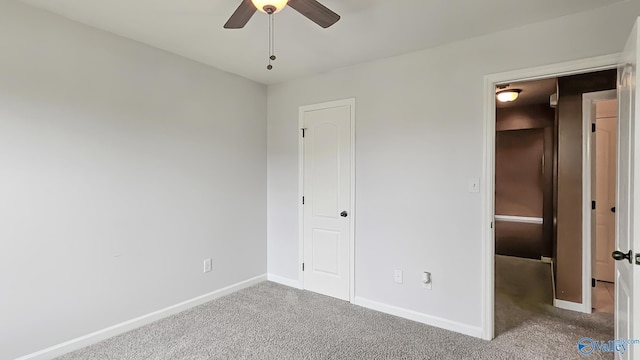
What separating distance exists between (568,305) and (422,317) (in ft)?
5.11

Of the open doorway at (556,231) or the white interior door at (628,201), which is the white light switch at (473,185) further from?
the open doorway at (556,231)

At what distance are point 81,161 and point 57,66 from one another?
69 centimetres

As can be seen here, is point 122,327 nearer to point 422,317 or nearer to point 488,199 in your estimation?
point 422,317

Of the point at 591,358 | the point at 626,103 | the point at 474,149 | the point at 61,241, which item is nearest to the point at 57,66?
the point at 61,241

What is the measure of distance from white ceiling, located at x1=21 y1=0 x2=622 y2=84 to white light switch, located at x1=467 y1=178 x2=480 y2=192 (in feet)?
3.88

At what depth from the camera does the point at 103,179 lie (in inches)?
101

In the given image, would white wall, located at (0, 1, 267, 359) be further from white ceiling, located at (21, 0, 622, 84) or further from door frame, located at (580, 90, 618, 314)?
door frame, located at (580, 90, 618, 314)

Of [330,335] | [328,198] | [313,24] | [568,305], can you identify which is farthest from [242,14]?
[568,305]

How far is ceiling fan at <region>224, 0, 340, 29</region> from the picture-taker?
1.67 m

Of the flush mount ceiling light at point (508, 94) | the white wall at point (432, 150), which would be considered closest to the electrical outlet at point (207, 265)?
the white wall at point (432, 150)

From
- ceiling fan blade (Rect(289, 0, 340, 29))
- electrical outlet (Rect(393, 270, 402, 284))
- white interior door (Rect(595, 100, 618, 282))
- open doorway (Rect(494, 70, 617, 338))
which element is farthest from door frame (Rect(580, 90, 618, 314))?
ceiling fan blade (Rect(289, 0, 340, 29))

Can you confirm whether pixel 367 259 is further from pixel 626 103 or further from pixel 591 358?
pixel 626 103

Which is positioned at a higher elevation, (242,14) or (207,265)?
(242,14)

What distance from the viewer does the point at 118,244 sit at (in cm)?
265
